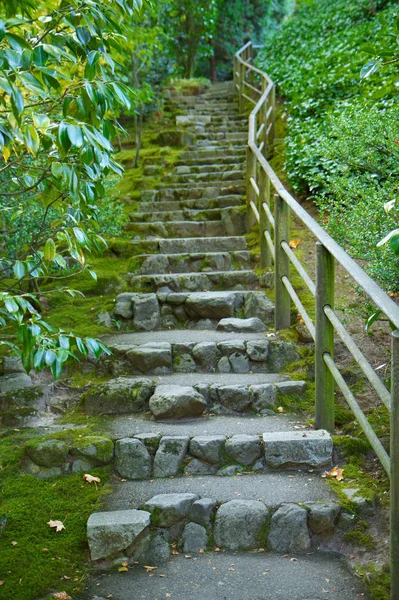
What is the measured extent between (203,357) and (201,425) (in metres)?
0.74

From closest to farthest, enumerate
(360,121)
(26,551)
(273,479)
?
(26,551) < (273,479) < (360,121)

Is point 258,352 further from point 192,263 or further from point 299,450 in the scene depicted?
point 192,263

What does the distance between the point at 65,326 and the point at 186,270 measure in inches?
58.7

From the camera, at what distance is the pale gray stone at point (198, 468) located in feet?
10.8

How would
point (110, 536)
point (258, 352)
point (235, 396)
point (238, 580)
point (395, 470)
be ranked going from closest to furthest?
point (395, 470) < point (238, 580) < point (110, 536) < point (235, 396) < point (258, 352)

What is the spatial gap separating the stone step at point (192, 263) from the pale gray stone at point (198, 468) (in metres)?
2.78

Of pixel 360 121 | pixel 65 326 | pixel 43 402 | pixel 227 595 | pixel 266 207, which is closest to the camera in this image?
pixel 227 595

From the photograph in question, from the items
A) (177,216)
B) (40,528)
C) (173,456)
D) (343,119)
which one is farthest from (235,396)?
(177,216)

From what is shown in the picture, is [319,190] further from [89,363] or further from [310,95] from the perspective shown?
[89,363]

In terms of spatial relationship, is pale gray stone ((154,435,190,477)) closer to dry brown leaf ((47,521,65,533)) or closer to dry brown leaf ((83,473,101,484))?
dry brown leaf ((83,473,101,484))

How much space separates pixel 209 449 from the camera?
3285mm

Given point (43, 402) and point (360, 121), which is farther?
point (360, 121)

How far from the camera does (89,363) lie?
4.34 meters

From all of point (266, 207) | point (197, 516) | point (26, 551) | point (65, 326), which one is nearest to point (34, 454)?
point (26, 551)
